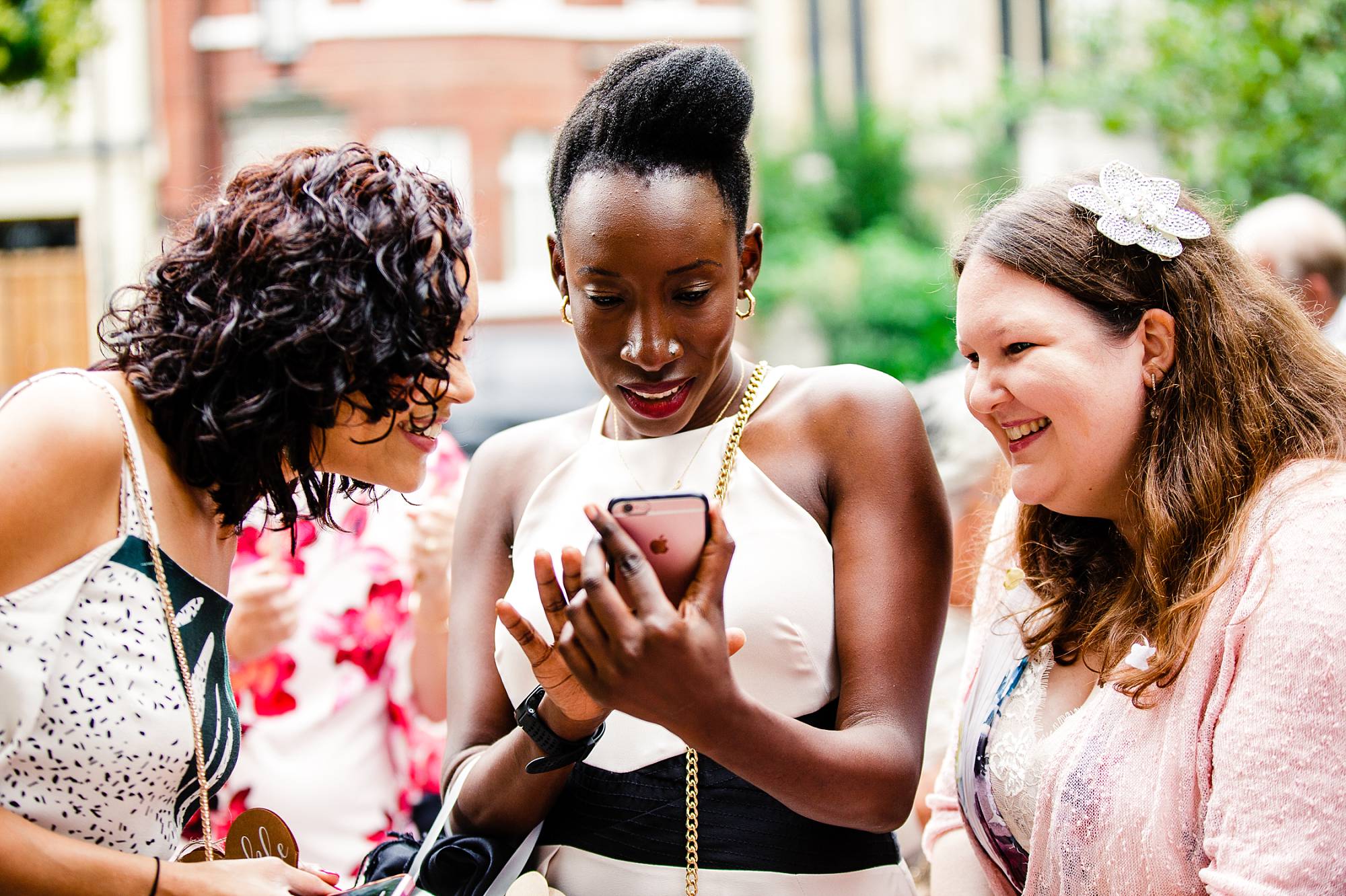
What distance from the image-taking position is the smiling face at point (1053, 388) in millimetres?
2020

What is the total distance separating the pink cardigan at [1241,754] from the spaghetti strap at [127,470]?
57.6 inches

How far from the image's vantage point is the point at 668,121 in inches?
80.4

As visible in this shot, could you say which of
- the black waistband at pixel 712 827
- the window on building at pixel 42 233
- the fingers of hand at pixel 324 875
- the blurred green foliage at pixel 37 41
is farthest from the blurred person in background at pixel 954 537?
the window on building at pixel 42 233

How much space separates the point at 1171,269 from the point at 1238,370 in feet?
0.67

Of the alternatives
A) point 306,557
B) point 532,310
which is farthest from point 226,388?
point 532,310

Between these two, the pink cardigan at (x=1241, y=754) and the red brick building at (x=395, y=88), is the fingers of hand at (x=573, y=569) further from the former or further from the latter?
the red brick building at (x=395, y=88)

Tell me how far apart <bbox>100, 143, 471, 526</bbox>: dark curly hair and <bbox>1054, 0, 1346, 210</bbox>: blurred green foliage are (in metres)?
5.76

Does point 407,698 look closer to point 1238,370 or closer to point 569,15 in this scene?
point 1238,370

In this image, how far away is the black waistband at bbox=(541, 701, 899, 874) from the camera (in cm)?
193

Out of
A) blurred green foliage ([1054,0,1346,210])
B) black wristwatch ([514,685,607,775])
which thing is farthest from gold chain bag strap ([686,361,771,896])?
blurred green foliage ([1054,0,1346,210])

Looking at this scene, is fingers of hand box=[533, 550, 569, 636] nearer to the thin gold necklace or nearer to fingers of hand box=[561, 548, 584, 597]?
fingers of hand box=[561, 548, 584, 597]

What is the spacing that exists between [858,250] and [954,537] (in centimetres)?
1385

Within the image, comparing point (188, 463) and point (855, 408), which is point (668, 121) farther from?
point (188, 463)

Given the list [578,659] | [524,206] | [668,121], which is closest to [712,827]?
[578,659]
